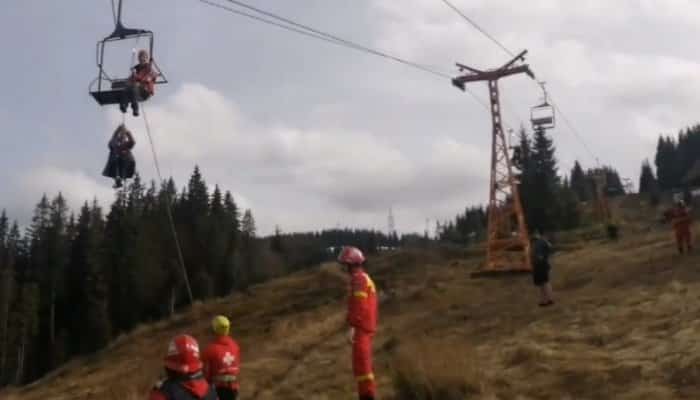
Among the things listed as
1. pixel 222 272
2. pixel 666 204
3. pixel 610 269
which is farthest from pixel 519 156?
pixel 666 204

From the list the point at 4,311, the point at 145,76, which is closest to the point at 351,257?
the point at 145,76

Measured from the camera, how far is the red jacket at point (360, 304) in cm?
1038

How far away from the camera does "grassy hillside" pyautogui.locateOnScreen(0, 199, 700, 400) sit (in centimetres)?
1082

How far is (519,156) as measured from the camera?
118 feet

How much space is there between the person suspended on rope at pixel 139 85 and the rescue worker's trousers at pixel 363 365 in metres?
6.80

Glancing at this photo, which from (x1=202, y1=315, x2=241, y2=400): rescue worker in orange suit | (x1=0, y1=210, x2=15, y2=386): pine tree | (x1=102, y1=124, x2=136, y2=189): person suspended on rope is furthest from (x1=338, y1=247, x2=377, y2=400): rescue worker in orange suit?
(x1=0, y1=210, x2=15, y2=386): pine tree

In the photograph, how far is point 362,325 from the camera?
10.4 meters

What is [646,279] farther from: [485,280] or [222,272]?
[222,272]

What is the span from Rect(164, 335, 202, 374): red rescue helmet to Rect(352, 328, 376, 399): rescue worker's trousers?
4.73 metres

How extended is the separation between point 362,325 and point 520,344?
517 cm

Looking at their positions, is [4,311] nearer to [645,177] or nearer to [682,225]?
[682,225]

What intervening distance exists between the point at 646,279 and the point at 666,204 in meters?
82.7

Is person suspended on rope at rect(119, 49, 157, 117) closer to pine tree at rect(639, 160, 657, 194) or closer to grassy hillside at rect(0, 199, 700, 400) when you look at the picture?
grassy hillside at rect(0, 199, 700, 400)

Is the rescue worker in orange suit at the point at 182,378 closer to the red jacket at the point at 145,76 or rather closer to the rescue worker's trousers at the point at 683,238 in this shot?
the red jacket at the point at 145,76
